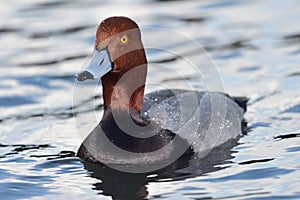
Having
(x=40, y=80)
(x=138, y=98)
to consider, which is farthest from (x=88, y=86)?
(x=138, y=98)

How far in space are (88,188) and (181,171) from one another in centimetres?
86

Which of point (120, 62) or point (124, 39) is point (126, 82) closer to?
point (120, 62)

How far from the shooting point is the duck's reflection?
7129 mm

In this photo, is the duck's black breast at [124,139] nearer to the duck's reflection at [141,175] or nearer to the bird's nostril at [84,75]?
the duck's reflection at [141,175]

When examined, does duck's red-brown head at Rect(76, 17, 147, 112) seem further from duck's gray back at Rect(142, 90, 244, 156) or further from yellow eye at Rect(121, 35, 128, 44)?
duck's gray back at Rect(142, 90, 244, 156)

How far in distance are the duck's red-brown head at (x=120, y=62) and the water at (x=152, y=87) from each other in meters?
0.67

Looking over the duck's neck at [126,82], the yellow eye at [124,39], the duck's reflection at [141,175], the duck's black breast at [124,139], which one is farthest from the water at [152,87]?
the yellow eye at [124,39]

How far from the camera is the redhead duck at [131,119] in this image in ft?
24.7

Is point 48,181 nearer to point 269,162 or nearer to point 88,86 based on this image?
point 269,162

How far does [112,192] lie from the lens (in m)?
7.12

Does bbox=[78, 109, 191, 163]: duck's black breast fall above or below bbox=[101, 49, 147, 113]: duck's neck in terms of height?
below

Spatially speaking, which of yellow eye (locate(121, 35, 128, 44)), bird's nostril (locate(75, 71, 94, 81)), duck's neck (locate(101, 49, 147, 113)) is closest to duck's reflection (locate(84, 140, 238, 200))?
duck's neck (locate(101, 49, 147, 113))

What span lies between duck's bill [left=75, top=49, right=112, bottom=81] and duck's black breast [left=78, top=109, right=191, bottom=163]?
506 mm

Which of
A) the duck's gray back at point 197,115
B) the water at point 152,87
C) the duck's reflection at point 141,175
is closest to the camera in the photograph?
the duck's reflection at point 141,175
